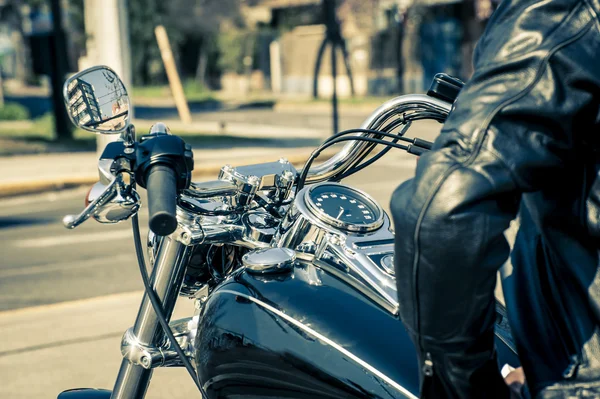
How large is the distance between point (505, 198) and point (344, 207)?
25.8 inches

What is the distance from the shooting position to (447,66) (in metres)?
29.1

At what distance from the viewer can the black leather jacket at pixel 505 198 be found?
43.7 inches

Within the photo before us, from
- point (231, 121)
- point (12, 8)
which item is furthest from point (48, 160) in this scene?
point (12, 8)

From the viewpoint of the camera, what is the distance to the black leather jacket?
1.11 m

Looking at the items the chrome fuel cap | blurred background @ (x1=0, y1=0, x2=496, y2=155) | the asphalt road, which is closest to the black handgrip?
the chrome fuel cap

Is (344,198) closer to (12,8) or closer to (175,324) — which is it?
(175,324)

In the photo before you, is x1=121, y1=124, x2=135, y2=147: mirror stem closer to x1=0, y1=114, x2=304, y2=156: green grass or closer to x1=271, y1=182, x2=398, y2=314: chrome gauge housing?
x1=271, y1=182, x2=398, y2=314: chrome gauge housing

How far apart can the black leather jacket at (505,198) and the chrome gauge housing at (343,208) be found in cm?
49

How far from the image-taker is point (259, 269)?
158cm

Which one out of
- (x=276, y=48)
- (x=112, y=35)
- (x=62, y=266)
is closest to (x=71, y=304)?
(x=62, y=266)

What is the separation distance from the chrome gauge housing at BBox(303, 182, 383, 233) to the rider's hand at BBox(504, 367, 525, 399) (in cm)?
46

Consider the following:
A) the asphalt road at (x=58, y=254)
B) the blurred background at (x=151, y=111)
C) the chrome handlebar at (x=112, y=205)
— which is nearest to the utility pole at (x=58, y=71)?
the blurred background at (x=151, y=111)

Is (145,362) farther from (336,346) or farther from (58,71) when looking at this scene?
(58,71)

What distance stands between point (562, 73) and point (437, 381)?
0.47 m
